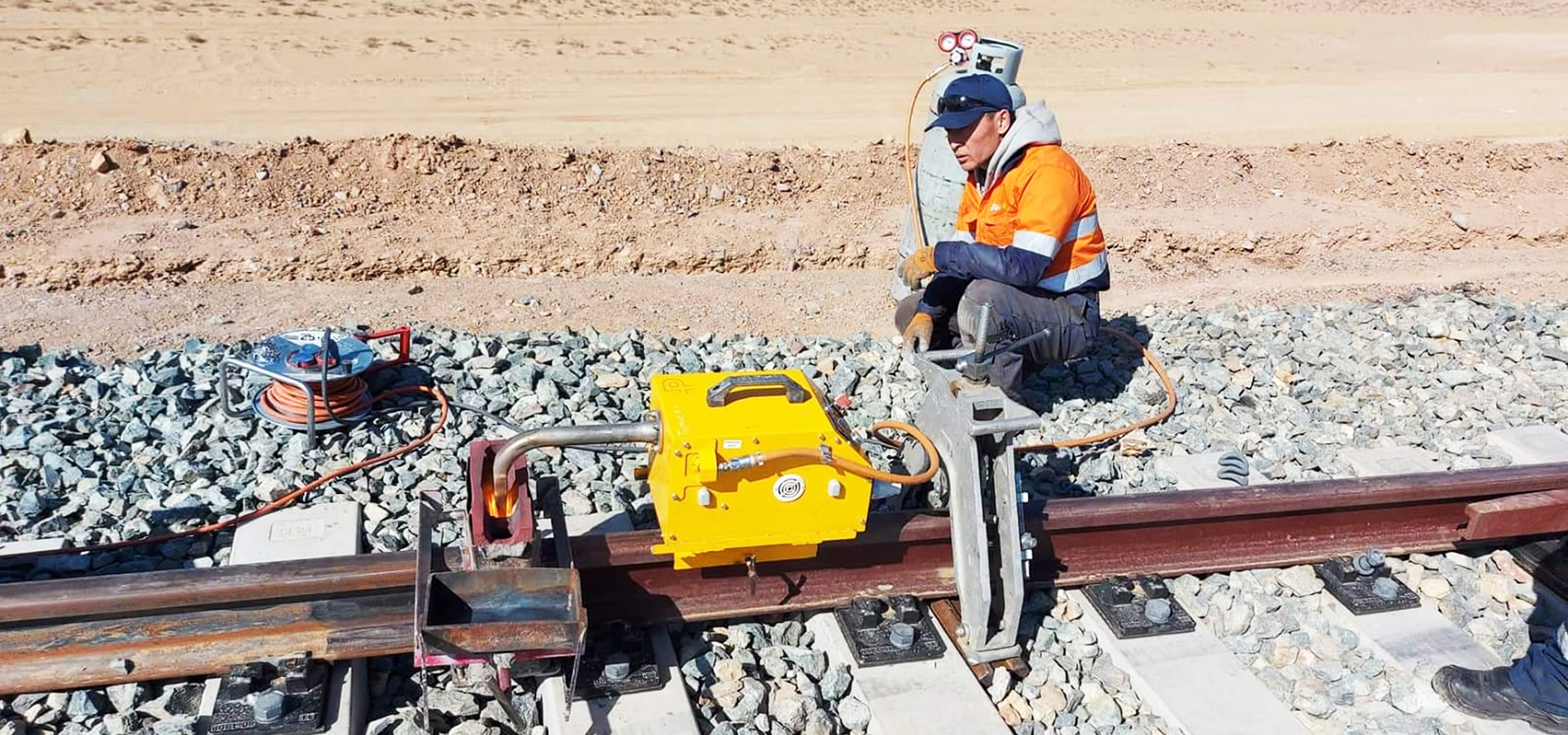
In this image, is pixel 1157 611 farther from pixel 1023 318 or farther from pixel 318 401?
pixel 318 401

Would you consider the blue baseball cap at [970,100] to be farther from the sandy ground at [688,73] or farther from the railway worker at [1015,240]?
the sandy ground at [688,73]

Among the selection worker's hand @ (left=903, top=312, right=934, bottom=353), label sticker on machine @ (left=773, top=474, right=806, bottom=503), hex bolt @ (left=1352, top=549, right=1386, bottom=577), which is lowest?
hex bolt @ (left=1352, top=549, right=1386, bottom=577)

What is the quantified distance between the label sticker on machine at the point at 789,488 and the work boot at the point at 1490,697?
225cm

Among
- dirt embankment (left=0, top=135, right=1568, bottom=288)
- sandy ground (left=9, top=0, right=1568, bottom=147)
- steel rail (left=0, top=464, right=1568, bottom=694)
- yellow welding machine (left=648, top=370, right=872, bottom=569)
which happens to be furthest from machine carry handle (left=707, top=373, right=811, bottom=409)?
sandy ground (left=9, top=0, right=1568, bottom=147)

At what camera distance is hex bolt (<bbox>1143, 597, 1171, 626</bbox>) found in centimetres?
421

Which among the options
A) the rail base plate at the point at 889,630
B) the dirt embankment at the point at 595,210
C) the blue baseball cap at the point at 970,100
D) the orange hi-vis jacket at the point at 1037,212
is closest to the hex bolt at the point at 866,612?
the rail base plate at the point at 889,630

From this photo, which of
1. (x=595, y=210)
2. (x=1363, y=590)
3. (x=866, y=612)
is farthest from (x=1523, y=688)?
(x=595, y=210)

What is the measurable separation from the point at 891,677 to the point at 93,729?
240 centimetres

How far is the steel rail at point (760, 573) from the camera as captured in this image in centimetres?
359

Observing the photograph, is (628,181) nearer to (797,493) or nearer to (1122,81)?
(797,493)

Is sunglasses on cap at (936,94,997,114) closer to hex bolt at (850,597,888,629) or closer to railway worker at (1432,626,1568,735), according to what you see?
hex bolt at (850,597,888,629)

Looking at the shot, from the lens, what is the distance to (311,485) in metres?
4.70

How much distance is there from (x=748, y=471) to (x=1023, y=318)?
7.10ft

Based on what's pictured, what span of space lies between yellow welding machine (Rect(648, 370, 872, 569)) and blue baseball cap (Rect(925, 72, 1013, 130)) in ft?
5.37
